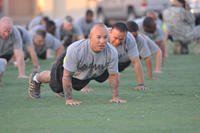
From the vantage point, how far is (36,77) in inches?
395

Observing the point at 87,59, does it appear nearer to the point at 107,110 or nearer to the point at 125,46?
the point at 107,110

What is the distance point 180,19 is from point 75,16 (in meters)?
18.4

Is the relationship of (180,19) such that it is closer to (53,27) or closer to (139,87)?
(53,27)

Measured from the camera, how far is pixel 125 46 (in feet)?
35.4

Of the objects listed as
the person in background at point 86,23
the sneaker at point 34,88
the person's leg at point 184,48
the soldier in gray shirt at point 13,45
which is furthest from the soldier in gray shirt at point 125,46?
the person in background at point 86,23

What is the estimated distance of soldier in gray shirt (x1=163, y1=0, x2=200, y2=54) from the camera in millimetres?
20062

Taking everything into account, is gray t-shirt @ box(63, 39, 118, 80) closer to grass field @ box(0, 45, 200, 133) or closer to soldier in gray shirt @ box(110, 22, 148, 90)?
grass field @ box(0, 45, 200, 133)

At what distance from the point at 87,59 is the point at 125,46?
1.71 m

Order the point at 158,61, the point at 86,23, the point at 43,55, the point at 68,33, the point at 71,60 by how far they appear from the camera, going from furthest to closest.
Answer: the point at 86,23 → the point at 68,33 → the point at 43,55 → the point at 158,61 → the point at 71,60

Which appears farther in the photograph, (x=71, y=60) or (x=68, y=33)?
(x=68, y=33)

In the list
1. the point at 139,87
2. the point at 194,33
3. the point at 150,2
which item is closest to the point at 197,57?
the point at 194,33

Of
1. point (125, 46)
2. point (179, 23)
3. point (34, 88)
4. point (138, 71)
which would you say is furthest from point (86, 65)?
point (179, 23)

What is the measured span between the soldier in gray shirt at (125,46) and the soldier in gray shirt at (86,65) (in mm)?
580

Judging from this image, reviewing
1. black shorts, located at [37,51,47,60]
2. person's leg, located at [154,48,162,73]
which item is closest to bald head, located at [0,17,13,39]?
person's leg, located at [154,48,162,73]
